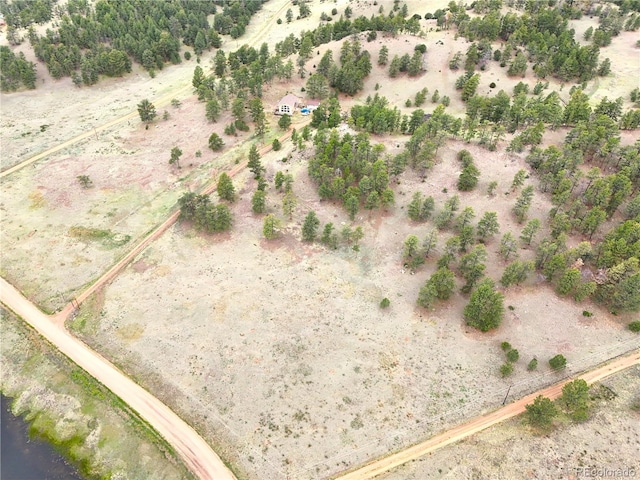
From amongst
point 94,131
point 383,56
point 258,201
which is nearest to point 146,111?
point 94,131

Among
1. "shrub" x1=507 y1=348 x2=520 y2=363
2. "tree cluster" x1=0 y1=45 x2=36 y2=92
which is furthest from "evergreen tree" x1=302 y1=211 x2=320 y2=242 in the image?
"tree cluster" x1=0 y1=45 x2=36 y2=92

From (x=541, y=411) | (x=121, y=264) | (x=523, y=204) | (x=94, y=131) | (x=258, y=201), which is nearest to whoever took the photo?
(x=541, y=411)

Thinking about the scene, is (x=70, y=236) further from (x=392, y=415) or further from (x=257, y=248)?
(x=392, y=415)

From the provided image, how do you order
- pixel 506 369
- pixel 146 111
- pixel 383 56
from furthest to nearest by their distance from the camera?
1. pixel 383 56
2. pixel 146 111
3. pixel 506 369

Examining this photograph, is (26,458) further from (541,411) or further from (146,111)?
(146,111)

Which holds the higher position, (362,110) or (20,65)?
(20,65)

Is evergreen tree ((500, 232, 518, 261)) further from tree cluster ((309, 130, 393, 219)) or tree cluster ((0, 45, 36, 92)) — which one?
tree cluster ((0, 45, 36, 92))

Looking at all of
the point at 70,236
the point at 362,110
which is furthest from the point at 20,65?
the point at 362,110
